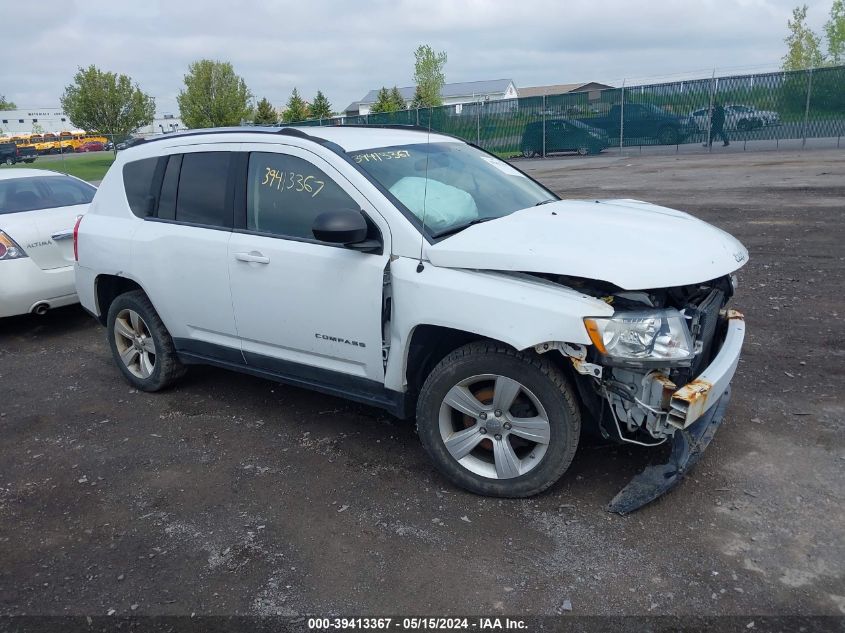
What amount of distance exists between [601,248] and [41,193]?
6570mm

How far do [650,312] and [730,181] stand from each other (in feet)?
45.6

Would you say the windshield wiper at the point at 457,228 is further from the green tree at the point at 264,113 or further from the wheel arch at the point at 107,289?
the green tree at the point at 264,113

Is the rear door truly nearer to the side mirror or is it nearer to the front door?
the front door

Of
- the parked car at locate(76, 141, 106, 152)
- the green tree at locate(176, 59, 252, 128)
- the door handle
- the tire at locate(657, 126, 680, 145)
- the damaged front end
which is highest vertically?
the green tree at locate(176, 59, 252, 128)

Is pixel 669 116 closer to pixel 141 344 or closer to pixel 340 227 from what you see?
pixel 141 344

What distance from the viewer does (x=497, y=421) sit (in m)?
3.60

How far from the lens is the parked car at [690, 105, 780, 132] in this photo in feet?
83.9

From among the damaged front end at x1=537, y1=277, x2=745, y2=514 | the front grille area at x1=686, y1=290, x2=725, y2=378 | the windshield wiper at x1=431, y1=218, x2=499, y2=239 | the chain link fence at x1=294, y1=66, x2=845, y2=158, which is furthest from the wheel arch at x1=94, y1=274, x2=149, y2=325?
the chain link fence at x1=294, y1=66, x2=845, y2=158

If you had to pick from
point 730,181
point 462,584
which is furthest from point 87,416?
point 730,181

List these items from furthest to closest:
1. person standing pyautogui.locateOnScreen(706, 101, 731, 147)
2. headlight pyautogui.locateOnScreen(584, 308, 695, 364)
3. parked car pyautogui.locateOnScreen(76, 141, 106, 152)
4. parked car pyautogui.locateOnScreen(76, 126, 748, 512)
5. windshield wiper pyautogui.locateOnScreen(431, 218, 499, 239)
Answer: parked car pyautogui.locateOnScreen(76, 141, 106, 152)
person standing pyautogui.locateOnScreen(706, 101, 731, 147)
windshield wiper pyautogui.locateOnScreen(431, 218, 499, 239)
parked car pyautogui.locateOnScreen(76, 126, 748, 512)
headlight pyautogui.locateOnScreen(584, 308, 695, 364)

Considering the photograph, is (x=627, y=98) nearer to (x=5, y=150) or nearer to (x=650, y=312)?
(x=650, y=312)

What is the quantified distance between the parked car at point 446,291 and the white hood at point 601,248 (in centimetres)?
1

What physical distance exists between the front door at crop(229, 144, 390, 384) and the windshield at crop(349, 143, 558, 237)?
9.8 inches

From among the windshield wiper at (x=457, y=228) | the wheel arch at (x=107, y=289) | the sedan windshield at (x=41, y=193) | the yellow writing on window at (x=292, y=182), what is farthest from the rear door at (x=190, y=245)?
the sedan windshield at (x=41, y=193)
